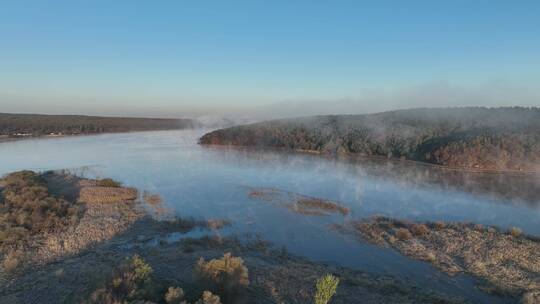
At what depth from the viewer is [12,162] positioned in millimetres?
44406

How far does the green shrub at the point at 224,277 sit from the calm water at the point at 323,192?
577 cm

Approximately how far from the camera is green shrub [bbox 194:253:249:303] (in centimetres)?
1035

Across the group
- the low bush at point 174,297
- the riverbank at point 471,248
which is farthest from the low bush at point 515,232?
the low bush at point 174,297

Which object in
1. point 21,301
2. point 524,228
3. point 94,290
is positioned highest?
point 94,290

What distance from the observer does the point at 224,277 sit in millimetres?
10734

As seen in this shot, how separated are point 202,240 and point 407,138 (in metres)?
46.0

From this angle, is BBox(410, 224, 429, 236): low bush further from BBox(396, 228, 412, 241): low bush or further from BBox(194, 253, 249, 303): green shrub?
BBox(194, 253, 249, 303): green shrub

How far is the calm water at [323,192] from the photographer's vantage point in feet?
54.9

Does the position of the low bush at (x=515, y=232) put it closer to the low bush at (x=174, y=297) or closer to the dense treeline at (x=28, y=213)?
the low bush at (x=174, y=297)

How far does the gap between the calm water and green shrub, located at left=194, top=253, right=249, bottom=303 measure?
18.9 ft

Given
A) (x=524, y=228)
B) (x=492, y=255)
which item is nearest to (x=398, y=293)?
(x=492, y=255)

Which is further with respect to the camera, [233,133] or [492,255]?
[233,133]

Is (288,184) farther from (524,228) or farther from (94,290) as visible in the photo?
(94,290)

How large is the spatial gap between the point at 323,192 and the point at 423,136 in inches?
1283
